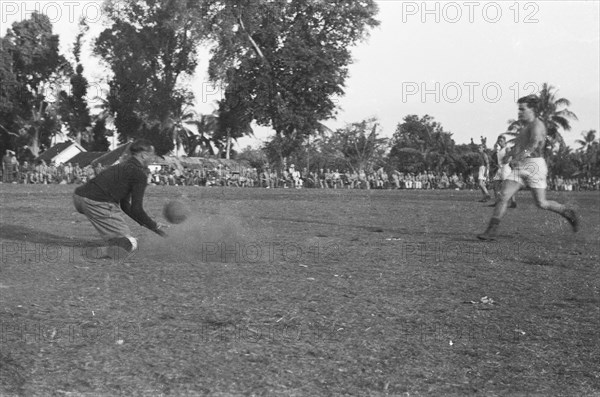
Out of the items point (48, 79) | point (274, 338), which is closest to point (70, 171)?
point (48, 79)

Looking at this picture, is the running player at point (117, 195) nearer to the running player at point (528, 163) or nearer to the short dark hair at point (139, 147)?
the short dark hair at point (139, 147)

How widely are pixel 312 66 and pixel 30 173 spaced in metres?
18.1

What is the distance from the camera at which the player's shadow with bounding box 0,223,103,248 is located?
30.4 ft

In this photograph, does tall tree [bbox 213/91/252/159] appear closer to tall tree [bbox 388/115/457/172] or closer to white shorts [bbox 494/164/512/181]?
tall tree [bbox 388/115/457/172]

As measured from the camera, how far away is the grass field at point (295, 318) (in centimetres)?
368

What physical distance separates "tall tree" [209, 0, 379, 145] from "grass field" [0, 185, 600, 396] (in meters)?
36.0

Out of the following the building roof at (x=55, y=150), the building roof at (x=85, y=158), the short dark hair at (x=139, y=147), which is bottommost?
the short dark hair at (x=139, y=147)

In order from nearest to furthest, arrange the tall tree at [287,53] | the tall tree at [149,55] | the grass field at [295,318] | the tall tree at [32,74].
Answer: the grass field at [295,318] < the tall tree at [287,53] < the tall tree at [149,55] < the tall tree at [32,74]

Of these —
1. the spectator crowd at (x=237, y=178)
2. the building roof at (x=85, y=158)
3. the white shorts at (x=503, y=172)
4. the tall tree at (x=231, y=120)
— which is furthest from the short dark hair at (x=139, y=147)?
the building roof at (x=85, y=158)

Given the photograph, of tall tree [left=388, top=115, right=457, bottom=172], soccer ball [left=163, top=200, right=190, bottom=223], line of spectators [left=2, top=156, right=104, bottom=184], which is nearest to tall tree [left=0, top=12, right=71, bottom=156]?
line of spectators [left=2, top=156, right=104, bottom=184]

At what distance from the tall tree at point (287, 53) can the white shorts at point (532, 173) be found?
34.6m

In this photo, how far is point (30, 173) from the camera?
4084cm

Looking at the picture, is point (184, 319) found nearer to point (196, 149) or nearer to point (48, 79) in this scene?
point (48, 79)

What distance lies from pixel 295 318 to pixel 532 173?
20.0 feet
